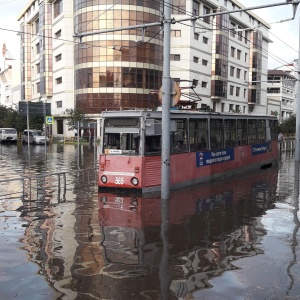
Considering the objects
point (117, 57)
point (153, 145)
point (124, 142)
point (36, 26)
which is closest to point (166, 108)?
point (153, 145)

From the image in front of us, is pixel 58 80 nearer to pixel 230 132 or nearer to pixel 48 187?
pixel 230 132

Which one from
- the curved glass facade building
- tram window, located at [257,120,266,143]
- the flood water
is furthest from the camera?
the curved glass facade building

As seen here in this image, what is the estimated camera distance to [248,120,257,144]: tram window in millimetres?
18025

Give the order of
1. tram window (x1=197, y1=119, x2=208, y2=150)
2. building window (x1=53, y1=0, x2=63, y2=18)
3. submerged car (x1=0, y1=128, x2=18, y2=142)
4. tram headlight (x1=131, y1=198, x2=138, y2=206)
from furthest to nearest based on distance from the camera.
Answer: building window (x1=53, y1=0, x2=63, y2=18)
submerged car (x1=0, y1=128, x2=18, y2=142)
tram window (x1=197, y1=119, x2=208, y2=150)
tram headlight (x1=131, y1=198, x2=138, y2=206)

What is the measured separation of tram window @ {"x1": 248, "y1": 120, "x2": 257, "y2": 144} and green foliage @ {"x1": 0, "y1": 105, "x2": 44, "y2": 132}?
46.1 metres

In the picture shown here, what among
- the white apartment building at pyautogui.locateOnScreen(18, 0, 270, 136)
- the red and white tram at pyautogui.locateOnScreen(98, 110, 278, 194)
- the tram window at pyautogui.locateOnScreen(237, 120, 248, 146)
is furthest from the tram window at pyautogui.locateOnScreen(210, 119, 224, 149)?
the white apartment building at pyautogui.locateOnScreen(18, 0, 270, 136)

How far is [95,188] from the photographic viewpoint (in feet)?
44.0

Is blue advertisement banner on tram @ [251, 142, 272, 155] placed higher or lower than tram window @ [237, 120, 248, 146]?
lower

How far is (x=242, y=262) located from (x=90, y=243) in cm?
270

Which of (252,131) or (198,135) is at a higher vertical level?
(252,131)

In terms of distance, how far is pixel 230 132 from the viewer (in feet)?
52.8

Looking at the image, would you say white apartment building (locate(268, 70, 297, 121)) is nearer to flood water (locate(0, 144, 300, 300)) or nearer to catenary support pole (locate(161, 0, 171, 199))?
catenary support pole (locate(161, 0, 171, 199))

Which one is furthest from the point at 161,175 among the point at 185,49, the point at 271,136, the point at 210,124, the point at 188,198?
the point at 185,49

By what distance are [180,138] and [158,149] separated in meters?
1.13
